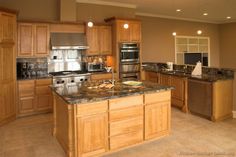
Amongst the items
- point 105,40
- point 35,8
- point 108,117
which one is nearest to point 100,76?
point 105,40

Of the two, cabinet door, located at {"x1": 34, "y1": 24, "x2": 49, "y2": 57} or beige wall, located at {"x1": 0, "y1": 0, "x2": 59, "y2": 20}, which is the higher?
beige wall, located at {"x1": 0, "y1": 0, "x2": 59, "y2": 20}

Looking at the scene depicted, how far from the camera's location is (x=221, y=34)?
11383mm

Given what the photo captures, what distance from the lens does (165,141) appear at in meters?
3.83

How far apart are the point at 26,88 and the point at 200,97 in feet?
13.7

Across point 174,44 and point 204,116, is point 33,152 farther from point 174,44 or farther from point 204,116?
point 174,44

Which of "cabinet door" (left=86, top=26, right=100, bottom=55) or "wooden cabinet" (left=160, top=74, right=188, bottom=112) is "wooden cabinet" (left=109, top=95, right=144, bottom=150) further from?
"cabinet door" (left=86, top=26, right=100, bottom=55)

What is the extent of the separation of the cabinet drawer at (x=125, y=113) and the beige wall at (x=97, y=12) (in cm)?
411

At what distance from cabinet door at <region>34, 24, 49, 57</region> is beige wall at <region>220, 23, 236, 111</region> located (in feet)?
30.2

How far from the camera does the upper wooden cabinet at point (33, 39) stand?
5.51 metres

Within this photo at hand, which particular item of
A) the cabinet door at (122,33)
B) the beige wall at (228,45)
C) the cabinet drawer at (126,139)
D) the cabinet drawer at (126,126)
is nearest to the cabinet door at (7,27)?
the cabinet door at (122,33)

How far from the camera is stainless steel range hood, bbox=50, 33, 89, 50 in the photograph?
19.2 ft

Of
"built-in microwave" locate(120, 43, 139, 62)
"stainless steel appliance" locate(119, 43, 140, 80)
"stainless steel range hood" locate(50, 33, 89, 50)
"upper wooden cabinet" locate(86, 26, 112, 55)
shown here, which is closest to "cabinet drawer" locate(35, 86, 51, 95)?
"stainless steel range hood" locate(50, 33, 89, 50)

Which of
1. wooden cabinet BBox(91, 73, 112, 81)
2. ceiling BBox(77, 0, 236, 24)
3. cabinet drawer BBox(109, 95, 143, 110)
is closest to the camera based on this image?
cabinet drawer BBox(109, 95, 143, 110)

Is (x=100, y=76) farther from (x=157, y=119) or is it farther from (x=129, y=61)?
(x=157, y=119)
